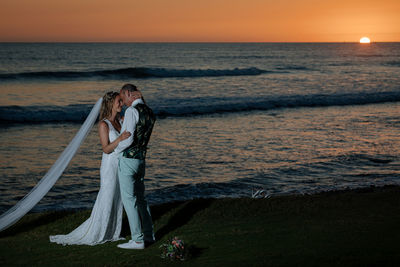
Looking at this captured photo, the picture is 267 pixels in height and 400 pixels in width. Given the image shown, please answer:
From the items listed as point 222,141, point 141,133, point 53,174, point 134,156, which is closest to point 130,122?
point 141,133

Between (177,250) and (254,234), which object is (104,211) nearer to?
(177,250)

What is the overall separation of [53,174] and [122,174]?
53.0 inches

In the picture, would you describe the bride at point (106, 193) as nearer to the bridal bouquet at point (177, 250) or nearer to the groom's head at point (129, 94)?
the groom's head at point (129, 94)

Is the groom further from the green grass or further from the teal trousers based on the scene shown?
the green grass

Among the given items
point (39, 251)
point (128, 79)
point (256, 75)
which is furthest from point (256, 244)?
point (256, 75)

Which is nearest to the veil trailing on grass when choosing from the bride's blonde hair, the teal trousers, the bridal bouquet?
the bride's blonde hair

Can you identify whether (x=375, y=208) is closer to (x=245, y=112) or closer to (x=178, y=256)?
(x=178, y=256)

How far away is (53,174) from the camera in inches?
267

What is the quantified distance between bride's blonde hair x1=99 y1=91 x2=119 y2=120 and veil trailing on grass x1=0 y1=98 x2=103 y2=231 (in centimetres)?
24

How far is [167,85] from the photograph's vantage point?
4056 cm

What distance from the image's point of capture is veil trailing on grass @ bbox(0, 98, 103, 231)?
22.1ft

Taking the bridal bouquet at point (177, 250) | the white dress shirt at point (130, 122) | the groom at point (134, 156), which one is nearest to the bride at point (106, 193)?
the groom at point (134, 156)

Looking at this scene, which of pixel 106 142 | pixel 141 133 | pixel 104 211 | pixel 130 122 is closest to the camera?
pixel 130 122

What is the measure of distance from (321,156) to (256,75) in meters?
40.9
